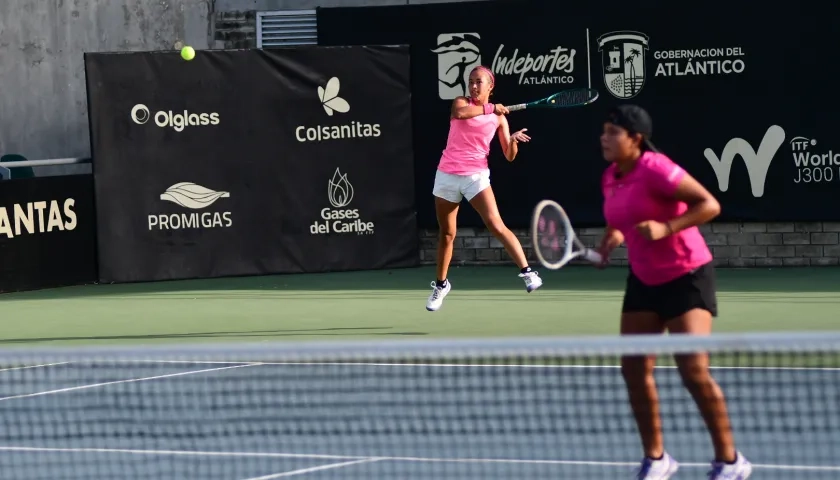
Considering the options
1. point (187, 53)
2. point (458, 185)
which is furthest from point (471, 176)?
point (187, 53)

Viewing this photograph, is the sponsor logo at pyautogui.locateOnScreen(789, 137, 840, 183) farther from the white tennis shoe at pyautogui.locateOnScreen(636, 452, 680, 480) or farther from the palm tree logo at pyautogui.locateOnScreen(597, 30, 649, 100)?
the white tennis shoe at pyautogui.locateOnScreen(636, 452, 680, 480)

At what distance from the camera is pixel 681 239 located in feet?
17.8

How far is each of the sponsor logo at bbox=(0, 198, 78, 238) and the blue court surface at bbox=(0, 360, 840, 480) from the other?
4.85 metres

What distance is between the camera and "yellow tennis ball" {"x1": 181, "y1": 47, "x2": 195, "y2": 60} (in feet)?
45.0

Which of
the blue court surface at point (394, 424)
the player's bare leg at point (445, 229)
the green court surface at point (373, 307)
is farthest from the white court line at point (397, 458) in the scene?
the player's bare leg at point (445, 229)

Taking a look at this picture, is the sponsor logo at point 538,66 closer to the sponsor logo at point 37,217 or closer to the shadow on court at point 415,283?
the shadow on court at point 415,283

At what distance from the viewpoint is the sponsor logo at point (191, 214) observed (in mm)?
14016

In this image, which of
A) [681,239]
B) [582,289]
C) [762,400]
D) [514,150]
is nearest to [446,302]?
[582,289]

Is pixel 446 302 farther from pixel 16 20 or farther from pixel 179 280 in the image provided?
pixel 16 20

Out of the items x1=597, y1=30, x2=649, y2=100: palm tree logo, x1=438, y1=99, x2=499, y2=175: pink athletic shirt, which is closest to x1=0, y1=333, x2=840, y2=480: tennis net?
x1=438, y1=99, x2=499, y2=175: pink athletic shirt

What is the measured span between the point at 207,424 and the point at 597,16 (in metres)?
8.07

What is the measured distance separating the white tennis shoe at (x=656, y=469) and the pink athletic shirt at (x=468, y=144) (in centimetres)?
540

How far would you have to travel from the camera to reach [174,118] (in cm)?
1401

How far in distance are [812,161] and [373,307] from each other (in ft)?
14.3
